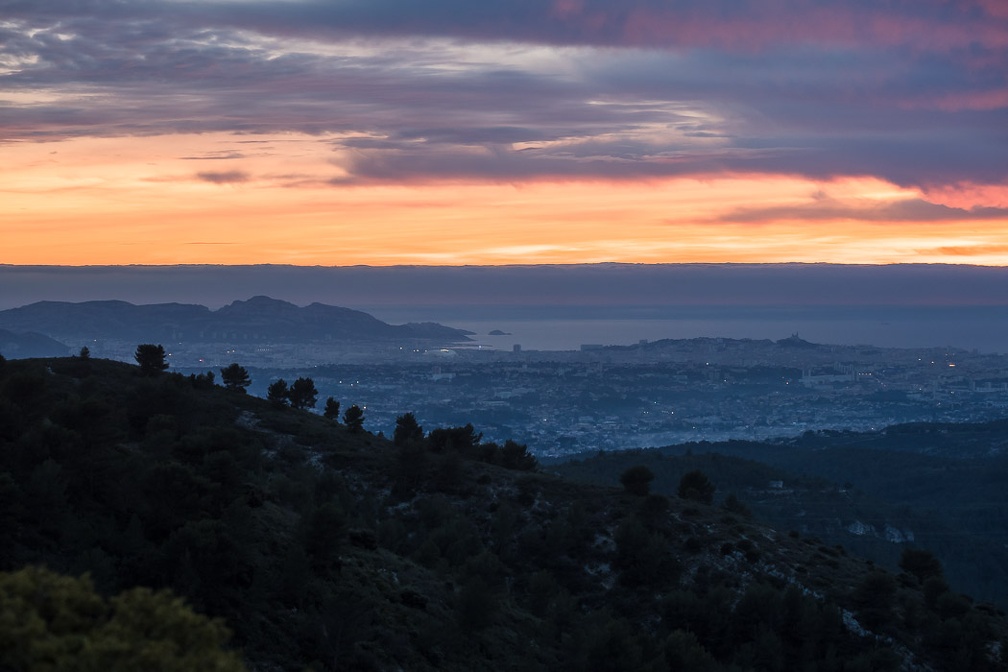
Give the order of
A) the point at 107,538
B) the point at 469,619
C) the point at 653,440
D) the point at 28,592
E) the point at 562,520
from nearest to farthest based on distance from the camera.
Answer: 1. the point at 28,592
2. the point at 107,538
3. the point at 469,619
4. the point at 562,520
5. the point at 653,440

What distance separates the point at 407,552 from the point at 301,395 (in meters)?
24.8

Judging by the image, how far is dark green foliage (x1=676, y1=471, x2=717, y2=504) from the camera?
174ft

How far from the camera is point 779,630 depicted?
35.6m

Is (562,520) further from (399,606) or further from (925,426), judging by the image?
(925,426)

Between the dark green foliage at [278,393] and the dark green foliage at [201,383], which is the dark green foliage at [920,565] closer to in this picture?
the dark green foliage at [278,393]

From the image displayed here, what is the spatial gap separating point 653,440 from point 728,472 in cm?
7502

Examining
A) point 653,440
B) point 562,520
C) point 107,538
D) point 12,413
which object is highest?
point 12,413

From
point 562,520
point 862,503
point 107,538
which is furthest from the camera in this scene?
point 862,503

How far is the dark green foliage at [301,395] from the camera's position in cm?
6141

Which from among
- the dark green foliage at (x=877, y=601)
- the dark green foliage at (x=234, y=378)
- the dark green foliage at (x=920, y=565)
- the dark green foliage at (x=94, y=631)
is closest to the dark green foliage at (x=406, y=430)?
the dark green foliage at (x=234, y=378)

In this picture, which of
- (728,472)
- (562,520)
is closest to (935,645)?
(562,520)

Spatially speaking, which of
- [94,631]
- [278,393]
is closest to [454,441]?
[278,393]

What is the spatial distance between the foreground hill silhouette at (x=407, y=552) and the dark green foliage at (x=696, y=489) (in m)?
4.32

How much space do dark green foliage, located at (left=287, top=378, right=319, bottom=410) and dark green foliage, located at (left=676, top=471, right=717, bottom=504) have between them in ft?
72.2
